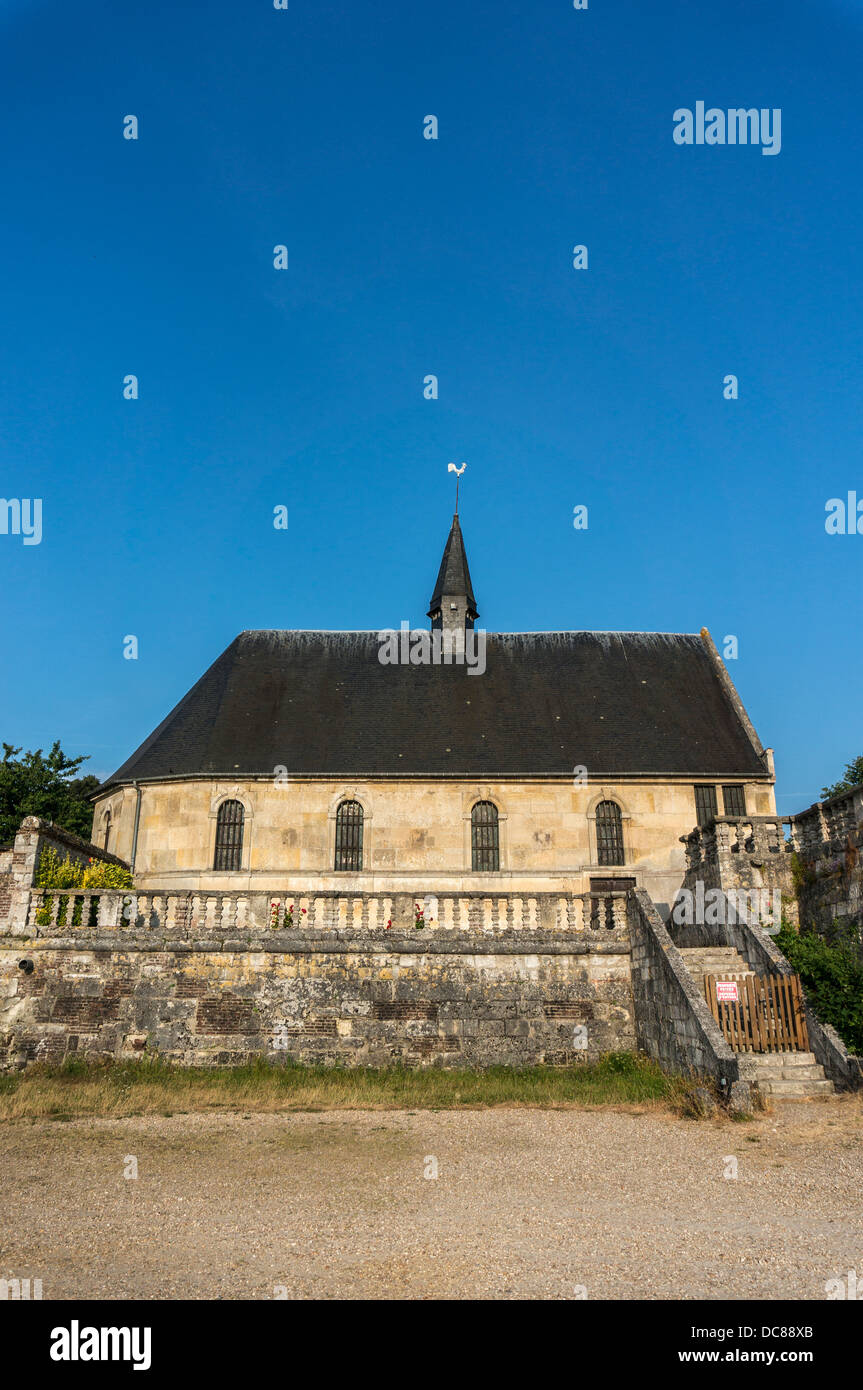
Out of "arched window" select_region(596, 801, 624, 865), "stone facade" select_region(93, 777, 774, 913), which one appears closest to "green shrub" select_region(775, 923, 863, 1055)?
"stone facade" select_region(93, 777, 774, 913)

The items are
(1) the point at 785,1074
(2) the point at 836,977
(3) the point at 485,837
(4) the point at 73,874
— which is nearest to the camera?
(1) the point at 785,1074

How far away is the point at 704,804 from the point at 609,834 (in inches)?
115

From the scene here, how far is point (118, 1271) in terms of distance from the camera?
570 cm

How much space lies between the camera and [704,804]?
82.8 ft

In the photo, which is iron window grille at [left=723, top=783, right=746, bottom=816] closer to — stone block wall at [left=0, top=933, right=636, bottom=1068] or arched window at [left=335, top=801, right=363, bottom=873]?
arched window at [left=335, top=801, right=363, bottom=873]

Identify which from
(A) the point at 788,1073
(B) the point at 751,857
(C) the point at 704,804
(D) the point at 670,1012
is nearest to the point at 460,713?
(C) the point at 704,804

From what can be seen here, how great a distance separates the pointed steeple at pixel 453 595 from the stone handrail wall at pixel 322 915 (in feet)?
56.5

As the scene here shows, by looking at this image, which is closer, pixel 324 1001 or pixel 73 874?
pixel 324 1001

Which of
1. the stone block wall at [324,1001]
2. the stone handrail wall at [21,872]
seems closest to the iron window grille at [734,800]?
the stone block wall at [324,1001]

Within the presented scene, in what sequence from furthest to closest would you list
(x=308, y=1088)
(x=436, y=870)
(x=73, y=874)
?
1. (x=436, y=870)
2. (x=73, y=874)
3. (x=308, y=1088)

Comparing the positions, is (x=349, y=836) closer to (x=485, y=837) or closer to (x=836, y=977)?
(x=485, y=837)

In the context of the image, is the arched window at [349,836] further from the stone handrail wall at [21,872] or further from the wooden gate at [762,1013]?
the wooden gate at [762,1013]
